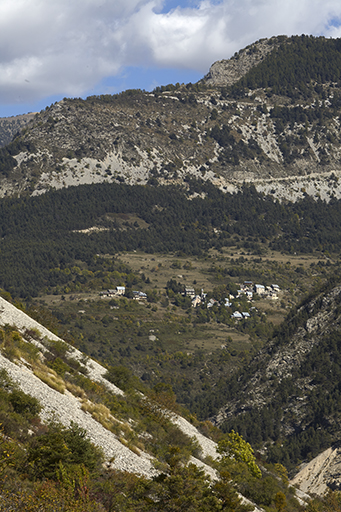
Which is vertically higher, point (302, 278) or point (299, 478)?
point (302, 278)

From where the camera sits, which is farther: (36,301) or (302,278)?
(302,278)

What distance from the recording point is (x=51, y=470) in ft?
57.7

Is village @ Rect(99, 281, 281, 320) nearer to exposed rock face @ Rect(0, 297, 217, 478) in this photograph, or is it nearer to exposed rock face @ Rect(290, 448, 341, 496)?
exposed rock face @ Rect(290, 448, 341, 496)

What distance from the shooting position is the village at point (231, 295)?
513 ft

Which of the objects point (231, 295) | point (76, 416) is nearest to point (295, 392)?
point (76, 416)

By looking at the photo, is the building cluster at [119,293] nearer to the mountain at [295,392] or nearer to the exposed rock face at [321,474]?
the mountain at [295,392]

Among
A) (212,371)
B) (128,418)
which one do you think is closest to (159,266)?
(212,371)

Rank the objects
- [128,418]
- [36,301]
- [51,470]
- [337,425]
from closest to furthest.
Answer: [51,470] → [128,418] → [337,425] → [36,301]

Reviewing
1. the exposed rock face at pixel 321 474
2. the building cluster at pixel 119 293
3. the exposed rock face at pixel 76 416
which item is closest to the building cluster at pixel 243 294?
the building cluster at pixel 119 293

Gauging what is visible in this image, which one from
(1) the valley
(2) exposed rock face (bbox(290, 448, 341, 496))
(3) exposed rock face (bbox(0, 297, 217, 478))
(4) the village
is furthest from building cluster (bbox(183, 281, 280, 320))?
(3) exposed rock face (bbox(0, 297, 217, 478))

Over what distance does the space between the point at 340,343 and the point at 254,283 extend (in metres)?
111

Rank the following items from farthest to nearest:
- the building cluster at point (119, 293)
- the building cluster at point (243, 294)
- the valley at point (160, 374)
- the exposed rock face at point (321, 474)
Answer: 1. the building cluster at point (119, 293)
2. the building cluster at point (243, 294)
3. the exposed rock face at point (321, 474)
4. the valley at point (160, 374)

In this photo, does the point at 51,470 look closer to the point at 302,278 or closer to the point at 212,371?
the point at 212,371

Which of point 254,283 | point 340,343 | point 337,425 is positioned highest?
point 254,283
